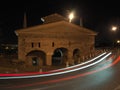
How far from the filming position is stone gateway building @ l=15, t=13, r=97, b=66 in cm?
4744

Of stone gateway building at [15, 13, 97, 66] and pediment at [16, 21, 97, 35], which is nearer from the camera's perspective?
stone gateway building at [15, 13, 97, 66]

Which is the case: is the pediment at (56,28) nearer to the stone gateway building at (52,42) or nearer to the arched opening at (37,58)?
the stone gateway building at (52,42)

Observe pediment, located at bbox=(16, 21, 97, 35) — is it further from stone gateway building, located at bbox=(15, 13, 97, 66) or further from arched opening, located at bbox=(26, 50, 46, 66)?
arched opening, located at bbox=(26, 50, 46, 66)

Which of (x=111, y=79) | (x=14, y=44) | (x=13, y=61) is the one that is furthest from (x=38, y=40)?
(x=14, y=44)

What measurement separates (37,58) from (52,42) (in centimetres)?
535

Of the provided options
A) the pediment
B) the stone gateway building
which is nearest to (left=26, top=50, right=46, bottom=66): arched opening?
the stone gateway building

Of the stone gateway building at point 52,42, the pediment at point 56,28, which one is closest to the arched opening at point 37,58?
the stone gateway building at point 52,42

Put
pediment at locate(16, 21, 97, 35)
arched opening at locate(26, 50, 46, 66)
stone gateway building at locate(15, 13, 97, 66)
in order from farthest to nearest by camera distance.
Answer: arched opening at locate(26, 50, 46, 66) < pediment at locate(16, 21, 97, 35) < stone gateway building at locate(15, 13, 97, 66)

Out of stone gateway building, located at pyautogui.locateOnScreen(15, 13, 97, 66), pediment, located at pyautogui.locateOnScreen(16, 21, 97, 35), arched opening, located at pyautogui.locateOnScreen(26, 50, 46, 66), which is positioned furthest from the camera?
arched opening, located at pyautogui.locateOnScreen(26, 50, 46, 66)

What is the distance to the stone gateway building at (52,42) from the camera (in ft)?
156

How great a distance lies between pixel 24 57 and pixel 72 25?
12.7m

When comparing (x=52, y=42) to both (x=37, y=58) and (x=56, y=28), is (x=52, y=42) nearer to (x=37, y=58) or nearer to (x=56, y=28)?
(x=56, y=28)

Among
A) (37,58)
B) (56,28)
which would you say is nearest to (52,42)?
(56,28)

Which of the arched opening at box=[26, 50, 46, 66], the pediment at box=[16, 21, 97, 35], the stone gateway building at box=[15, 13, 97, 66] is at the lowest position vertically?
the arched opening at box=[26, 50, 46, 66]
